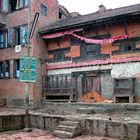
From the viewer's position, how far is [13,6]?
2736 cm

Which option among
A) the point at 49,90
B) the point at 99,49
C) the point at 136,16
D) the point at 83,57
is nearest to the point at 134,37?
the point at 136,16

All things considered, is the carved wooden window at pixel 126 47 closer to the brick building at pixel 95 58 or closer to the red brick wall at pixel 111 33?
the brick building at pixel 95 58

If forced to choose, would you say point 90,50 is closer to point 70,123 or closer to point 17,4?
point 17,4

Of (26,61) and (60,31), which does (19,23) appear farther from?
(26,61)

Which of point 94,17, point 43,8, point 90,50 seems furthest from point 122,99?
point 43,8

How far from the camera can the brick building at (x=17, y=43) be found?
2545 cm

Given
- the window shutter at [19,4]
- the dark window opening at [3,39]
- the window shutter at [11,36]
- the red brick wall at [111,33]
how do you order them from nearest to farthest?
the red brick wall at [111,33] → the window shutter at [19,4] → the window shutter at [11,36] → the dark window opening at [3,39]

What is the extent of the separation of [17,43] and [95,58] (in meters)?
7.45

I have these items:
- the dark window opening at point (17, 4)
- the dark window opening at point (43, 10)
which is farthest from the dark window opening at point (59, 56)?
the dark window opening at point (17, 4)

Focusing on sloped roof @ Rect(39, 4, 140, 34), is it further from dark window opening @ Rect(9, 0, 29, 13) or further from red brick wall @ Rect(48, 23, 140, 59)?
dark window opening @ Rect(9, 0, 29, 13)

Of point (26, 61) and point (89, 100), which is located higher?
point (26, 61)

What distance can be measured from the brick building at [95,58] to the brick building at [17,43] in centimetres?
87

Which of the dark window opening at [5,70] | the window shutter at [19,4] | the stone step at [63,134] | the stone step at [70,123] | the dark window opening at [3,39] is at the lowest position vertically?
the stone step at [63,134]

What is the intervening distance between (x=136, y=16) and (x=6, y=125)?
10.7 meters
